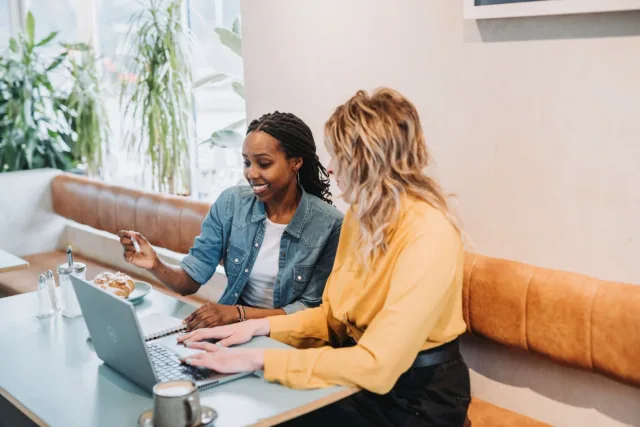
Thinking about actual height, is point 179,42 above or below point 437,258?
above

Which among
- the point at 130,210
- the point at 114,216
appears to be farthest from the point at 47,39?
the point at 130,210

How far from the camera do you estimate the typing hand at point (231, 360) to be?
1.74 m

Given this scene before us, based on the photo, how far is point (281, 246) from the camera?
96.2 inches

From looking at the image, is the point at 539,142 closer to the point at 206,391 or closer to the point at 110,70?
the point at 206,391

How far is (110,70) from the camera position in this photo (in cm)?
546

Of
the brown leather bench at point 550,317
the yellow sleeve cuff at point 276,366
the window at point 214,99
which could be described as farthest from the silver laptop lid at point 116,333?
the window at point 214,99

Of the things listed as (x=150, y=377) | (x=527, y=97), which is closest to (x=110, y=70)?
(x=527, y=97)

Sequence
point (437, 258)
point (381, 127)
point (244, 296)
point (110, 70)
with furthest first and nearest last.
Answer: point (110, 70) → point (244, 296) → point (381, 127) → point (437, 258)

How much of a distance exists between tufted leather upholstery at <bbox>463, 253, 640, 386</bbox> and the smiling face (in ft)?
2.24

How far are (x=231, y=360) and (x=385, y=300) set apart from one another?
0.41 meters

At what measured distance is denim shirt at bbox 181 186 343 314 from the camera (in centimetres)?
242

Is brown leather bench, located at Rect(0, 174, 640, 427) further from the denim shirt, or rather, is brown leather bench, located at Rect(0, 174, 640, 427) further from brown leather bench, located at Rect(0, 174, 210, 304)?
brown leather bench, located at Rect(0, 174, 210, 304)

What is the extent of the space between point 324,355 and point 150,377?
15.5 inches

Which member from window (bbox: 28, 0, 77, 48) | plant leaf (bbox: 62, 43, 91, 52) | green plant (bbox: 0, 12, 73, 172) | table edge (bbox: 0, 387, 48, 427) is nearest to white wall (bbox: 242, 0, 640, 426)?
table edge (bbox: 0, 387, 48, 427)
